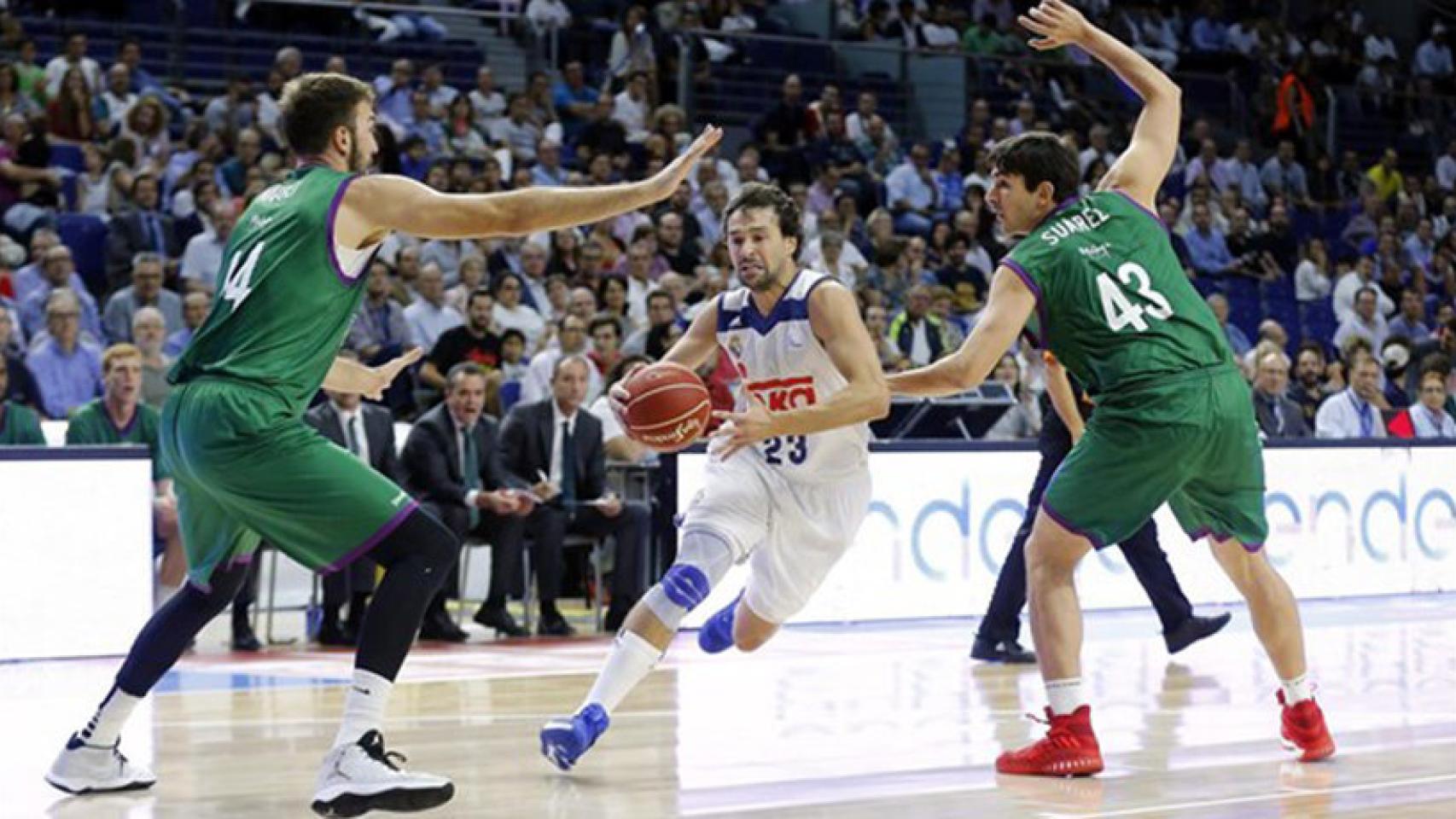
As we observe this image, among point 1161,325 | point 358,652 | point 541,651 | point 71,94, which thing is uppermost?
point 71,94

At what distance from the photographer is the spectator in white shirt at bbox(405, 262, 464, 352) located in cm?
1527

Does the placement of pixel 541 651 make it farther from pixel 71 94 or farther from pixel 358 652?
pixel 71 94

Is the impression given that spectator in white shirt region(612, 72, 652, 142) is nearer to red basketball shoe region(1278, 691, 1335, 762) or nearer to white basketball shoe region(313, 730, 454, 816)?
red basketball shoe region(1278, 691, 1335, 762)

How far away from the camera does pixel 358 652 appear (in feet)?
20.1

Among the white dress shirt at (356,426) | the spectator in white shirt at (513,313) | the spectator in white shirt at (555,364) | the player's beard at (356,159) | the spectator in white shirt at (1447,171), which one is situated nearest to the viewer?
the player's beard at (356,159)

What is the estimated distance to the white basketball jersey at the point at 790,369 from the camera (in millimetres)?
7680

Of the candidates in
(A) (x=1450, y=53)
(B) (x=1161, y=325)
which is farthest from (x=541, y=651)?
(A) (x=1450, y=53)

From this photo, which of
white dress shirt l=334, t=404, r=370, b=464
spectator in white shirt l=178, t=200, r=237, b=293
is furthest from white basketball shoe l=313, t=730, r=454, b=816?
spectator in white shirt l=178, t=200, r=237, b=293

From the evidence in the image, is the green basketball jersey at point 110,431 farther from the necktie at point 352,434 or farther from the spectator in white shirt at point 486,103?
the spectator in white shirt at point 486,103

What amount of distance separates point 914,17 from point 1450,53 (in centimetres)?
849

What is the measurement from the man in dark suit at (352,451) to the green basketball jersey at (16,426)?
144cm

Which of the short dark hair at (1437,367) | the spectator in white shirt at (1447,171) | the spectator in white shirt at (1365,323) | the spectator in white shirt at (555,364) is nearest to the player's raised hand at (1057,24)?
the spectator in white shirt at (555,364)

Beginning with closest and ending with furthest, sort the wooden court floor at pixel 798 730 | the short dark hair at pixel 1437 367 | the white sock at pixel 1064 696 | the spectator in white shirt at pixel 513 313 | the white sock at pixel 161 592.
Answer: the wooden court floor at pixel 798 730, the white sock at pixel 1064 696, the white sock at pixel 161 592, the spectator in white shirt at pixel 513 313, the short dark hair at pixel 1437 367

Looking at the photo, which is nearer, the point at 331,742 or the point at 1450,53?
the point at 331,742
